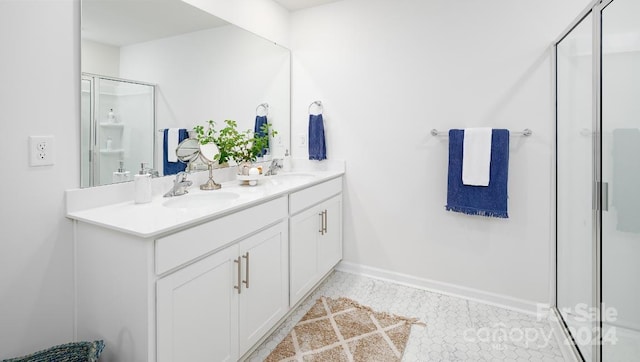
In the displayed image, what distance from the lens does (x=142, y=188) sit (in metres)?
1.60

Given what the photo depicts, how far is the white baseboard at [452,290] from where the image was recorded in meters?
2.22

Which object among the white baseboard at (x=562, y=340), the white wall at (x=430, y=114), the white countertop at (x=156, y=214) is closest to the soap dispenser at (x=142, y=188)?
the white countertop at (x=156, y=214)

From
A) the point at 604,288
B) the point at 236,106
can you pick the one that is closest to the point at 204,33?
the point at 236,106

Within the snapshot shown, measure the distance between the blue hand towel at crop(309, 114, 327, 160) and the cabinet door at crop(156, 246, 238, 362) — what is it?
1.41 meters

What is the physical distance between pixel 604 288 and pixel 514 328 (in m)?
0.82

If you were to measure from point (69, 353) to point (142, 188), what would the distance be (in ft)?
2.34

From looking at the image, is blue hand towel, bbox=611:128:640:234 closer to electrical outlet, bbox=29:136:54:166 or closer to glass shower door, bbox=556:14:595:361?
glass shower door, bbox=556:14:595:361

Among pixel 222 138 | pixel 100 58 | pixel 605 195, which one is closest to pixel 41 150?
pixel 100 58

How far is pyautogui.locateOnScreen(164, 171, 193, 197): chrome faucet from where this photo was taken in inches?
69.9

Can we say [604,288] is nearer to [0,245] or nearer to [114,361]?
[114,361]

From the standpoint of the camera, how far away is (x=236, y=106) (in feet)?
7.86

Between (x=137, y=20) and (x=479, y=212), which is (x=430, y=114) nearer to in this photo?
(x=479, y=212)

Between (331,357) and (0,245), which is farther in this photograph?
(331,357)

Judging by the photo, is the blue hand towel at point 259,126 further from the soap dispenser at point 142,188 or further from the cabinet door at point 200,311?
the cabinet door at point 200,311
